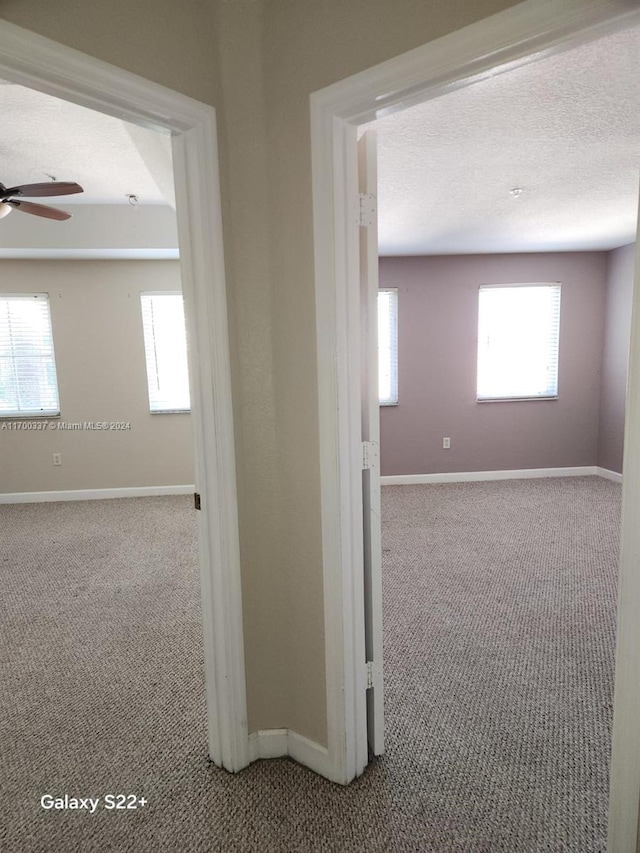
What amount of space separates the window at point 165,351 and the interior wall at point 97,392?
0.08 m

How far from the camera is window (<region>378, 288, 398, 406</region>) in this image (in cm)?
523

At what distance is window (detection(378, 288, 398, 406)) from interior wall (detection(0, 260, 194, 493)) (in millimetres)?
2229

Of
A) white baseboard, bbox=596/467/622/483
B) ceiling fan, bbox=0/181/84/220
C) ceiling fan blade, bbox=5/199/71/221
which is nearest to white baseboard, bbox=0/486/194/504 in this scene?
ceiling fan blade, bbox=5/199/71/221

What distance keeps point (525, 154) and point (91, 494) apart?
497 centimetres

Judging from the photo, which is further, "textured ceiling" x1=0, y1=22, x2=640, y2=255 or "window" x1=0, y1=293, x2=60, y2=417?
"window" x1=0, y1=293, x2=60, y2=417

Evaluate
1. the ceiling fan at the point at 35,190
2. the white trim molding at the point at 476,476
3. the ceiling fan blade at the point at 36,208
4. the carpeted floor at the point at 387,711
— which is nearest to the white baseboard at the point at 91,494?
the carpeted floor at the point at 387,711

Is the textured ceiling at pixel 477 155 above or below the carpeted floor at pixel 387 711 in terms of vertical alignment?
above

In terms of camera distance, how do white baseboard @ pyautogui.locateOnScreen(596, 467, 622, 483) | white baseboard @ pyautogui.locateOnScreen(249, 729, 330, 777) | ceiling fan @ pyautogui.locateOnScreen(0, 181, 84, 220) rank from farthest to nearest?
white baseboard @ pyautogui.locateOnScreen(596, 467, 622, 483) → ceiling fan @ pyautogui.locateOnScreen(0, 181, 84, 220) → white baseboard @ pyautogui.locateOnScreen(249, 729, 330, 777)

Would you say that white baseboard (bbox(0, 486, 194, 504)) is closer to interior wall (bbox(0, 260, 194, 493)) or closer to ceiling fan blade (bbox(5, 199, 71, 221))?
interior wall (bbox(0, 260, 194, 493))

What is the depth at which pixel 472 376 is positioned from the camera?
5355 millimetres

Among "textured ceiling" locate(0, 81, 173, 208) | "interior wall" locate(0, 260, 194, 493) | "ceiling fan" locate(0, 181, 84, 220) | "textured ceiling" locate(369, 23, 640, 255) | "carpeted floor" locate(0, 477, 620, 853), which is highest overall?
"textured ceiling" locate(0, 81, 173, 208)

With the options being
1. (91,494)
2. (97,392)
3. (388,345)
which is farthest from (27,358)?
(388,345)

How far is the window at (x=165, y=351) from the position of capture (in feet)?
16.3

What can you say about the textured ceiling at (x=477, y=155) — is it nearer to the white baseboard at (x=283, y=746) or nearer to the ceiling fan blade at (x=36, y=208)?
the ceiling fan blade at (x=36, y=208)
